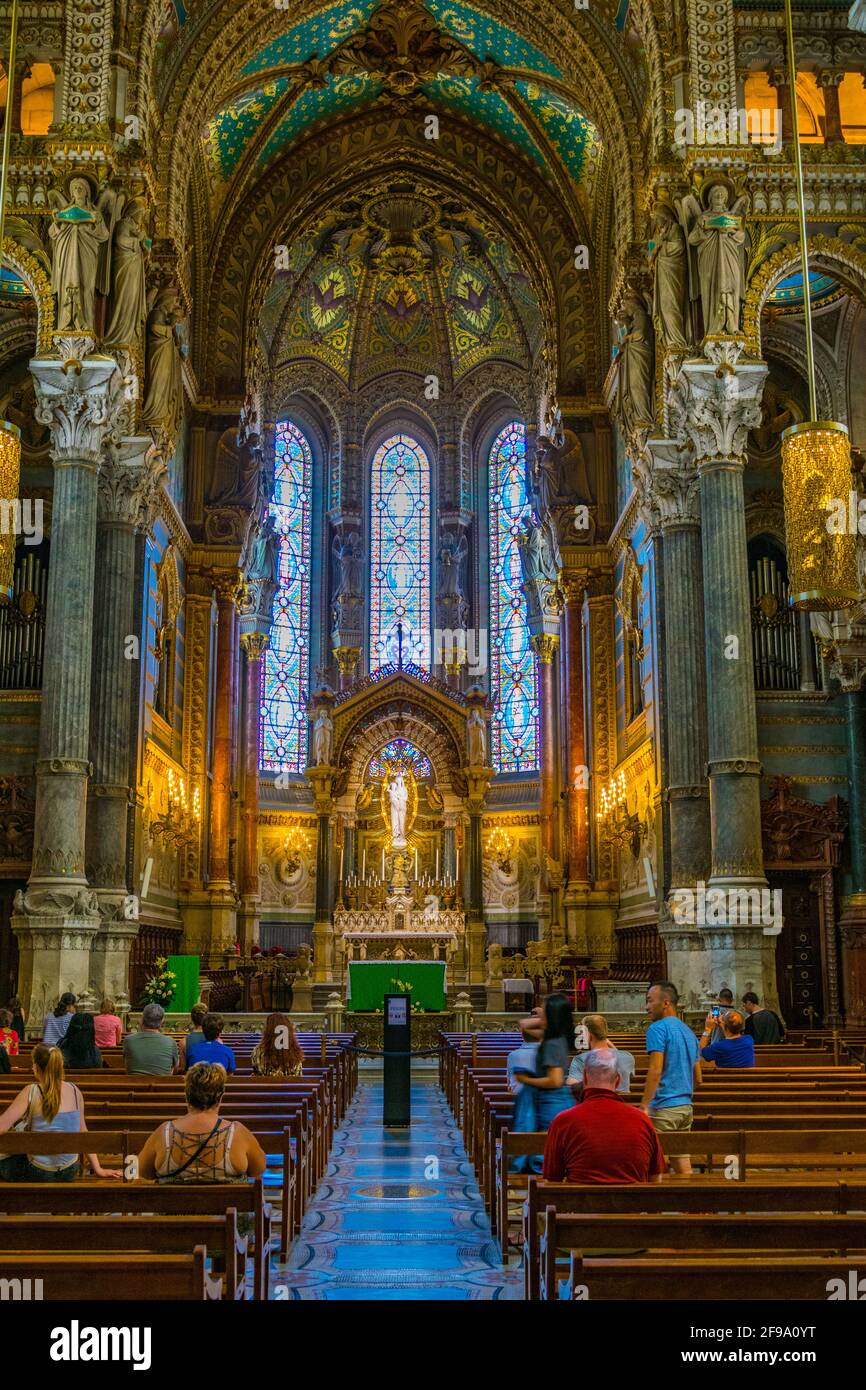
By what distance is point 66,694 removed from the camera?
19.5 meters

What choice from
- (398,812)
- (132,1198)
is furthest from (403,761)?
(132,1198)

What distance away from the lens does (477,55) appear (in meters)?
30.8

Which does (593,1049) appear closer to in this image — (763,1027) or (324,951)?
(763,1027)

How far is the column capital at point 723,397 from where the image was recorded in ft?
67.8

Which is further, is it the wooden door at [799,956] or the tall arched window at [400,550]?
the tall arched window at [400,550]

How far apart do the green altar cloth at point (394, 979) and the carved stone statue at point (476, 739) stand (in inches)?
452

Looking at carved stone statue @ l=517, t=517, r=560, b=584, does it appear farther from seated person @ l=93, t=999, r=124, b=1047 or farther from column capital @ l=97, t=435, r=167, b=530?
seated person @ l=93, t=999, r=124, b=1047

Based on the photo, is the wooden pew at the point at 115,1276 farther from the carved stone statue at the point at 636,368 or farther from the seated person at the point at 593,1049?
the carved stone statue at the point at 636,368

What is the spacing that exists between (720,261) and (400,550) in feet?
75.8

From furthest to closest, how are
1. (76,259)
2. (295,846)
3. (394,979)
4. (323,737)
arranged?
(295,846) < (323,737) < (394,979) < (76,259)

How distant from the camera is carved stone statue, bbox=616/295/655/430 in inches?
934

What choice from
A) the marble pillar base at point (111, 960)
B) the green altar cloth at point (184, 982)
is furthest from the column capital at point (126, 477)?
the green altar cloth at point (184, 982)

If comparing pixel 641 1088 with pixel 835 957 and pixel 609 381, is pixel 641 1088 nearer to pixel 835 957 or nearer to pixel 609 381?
pixel 835 957
